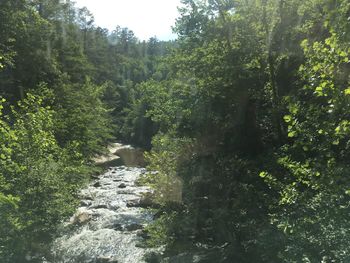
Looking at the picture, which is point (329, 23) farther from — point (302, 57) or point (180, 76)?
point (180, 76)

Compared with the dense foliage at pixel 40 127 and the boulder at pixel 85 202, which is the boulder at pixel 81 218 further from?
the boulder at pixel 85 202

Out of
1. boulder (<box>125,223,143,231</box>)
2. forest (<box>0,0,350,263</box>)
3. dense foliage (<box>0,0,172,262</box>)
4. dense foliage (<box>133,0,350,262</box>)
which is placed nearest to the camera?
forest (<box>0,0,350,263</box>)

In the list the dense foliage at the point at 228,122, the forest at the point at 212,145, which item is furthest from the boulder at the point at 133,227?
the dense foliage at the point at 228,122

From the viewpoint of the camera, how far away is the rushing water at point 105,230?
12.5 m

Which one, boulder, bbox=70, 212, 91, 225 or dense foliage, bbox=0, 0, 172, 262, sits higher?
dense foliage, bbox=0, 0, 172, 262

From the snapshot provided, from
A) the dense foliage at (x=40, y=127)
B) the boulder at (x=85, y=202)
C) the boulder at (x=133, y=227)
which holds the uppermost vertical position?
the dense foliage at (x=40, y=127)

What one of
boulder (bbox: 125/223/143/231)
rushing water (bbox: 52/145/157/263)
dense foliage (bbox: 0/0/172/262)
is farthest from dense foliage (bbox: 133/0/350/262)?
dense foliage (bbox: 0/0/172/262)

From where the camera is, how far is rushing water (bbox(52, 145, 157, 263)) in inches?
492

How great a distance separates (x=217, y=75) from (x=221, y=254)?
5.04 m

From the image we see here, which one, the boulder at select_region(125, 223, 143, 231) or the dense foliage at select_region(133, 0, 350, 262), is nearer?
the dense foliage at select_region(133, 0, 350, 262)

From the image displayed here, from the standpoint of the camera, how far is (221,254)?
10.6 metres

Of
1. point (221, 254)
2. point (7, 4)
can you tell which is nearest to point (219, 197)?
point (221, 254)

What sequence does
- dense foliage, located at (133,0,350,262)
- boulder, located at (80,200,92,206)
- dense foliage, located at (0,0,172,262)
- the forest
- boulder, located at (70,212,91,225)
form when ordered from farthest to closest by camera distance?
boulder, located at (80,200,92,206) → boulder, located at (70,212,91,225) → dense foliage, located at (0,0,172,262) → dense foliage, located at (133,0,350,262) → the forest

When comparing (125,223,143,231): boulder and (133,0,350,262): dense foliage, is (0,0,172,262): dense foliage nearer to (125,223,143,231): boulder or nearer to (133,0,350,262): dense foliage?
(125,223,143,231): boulder
